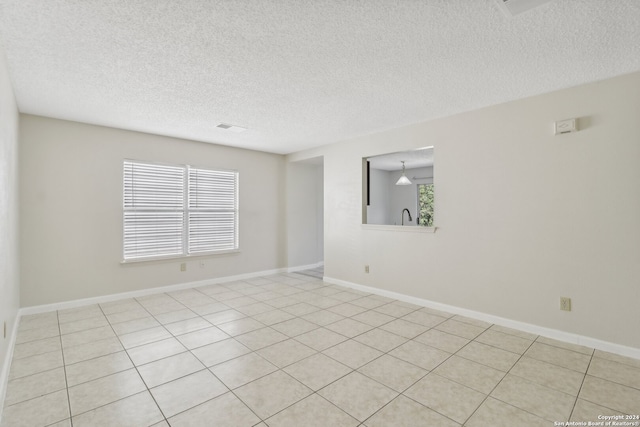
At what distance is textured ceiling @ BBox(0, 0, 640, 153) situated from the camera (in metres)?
1.81

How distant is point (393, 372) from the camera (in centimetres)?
234

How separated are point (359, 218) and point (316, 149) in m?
1.61

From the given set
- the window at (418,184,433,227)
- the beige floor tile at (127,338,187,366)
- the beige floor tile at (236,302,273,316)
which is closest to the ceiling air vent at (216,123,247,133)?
the beige floor tile at (236,302,273,316)

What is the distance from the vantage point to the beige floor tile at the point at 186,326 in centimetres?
315

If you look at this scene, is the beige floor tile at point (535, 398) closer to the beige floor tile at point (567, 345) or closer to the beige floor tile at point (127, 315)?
the beige floor tile at point (567, 345)

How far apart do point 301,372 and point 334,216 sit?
315 centimetres

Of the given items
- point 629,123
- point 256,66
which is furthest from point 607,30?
point 256,66

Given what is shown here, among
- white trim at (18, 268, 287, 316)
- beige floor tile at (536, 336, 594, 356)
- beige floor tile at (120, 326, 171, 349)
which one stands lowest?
beige floor tile at (536, 336, 594, 356)

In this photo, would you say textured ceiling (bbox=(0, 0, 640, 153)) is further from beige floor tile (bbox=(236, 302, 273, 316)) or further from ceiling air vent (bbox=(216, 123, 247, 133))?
beige floor tile (bbox=(236, 302, 273, 316))

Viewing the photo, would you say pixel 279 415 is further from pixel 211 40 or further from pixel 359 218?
pixel 359 218

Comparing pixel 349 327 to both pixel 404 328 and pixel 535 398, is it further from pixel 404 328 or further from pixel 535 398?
pixel 535 398

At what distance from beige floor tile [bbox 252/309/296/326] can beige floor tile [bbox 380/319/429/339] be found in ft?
3.64

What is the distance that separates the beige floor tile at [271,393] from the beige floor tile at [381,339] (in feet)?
2.96

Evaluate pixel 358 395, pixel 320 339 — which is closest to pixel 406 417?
pixel 358 395
